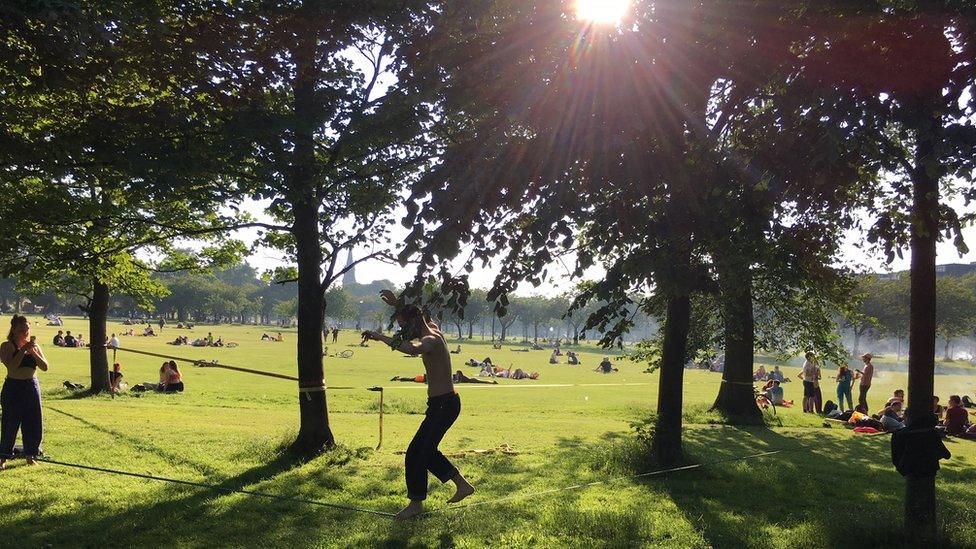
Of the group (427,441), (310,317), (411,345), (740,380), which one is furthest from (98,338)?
(740,380)

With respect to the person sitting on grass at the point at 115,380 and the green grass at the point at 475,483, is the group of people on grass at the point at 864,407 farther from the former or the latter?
the person sitting on grass at the point at 115,380

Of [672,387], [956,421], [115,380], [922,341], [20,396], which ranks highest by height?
[922,341]

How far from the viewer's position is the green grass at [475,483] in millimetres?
5801

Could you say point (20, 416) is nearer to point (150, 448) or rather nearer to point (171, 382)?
point (150, 448)

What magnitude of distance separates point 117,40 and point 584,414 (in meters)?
14.7

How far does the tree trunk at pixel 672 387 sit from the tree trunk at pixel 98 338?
51.3ft

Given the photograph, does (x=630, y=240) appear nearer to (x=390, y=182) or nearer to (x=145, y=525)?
(x=390, y=182)

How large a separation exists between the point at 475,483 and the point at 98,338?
15180mm

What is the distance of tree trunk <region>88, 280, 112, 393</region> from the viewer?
1778cm

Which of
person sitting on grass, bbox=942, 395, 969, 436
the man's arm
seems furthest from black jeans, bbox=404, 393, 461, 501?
person sitting on grass, bbox=942, 395, 969, 436

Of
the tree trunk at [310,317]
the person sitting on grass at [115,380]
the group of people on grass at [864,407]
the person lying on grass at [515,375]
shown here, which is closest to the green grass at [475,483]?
the tree trunk at [310,317]

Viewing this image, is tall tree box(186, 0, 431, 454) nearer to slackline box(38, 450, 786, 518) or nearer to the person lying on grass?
slackline box(38, 450, 786, 518)

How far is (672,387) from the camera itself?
356 inches

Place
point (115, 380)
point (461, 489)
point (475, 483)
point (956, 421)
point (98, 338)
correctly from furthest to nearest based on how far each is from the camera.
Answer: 1. point (98, 338)
2. point (115, 380)
3. point (956, 421)
4. point (475, 483)
5. point (461, 489)
